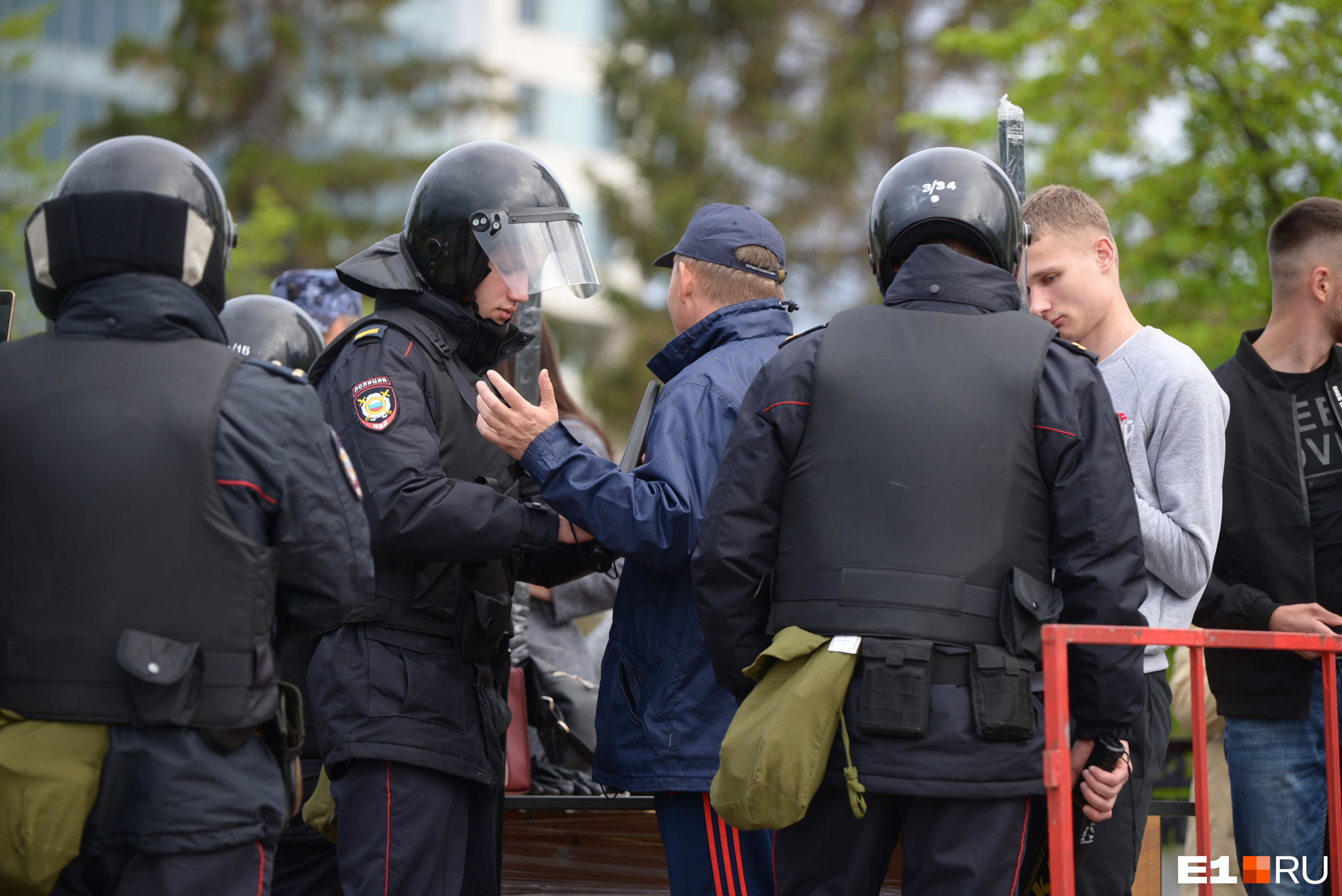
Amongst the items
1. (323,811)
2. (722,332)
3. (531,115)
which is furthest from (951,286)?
(531,115)

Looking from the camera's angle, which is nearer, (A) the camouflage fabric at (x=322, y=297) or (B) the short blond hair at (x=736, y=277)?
(B) the short blond hair at (x=736, y=277)

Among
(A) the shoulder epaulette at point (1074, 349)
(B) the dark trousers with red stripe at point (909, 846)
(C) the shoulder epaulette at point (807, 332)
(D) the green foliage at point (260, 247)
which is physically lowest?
(B) the dark trousers with red stripe at point (909, 846)

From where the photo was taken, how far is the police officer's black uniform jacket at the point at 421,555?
368 centimetres

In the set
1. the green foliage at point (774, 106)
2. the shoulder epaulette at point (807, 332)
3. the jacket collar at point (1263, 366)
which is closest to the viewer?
the shoulder epaulette at point (807, 332)

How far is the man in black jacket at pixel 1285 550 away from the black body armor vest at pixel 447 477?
92.3 inches

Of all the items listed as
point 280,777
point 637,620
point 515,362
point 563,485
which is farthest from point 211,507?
point 515,362

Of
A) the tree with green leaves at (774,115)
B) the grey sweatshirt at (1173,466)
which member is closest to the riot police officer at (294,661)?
the grey sweatshirt at (1173,466)

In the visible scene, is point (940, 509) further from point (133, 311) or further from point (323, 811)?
point (323, 811)

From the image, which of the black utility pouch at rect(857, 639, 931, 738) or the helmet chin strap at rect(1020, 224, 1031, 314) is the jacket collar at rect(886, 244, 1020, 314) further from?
the black utility pouch at rect(857, 639, 931, 738)

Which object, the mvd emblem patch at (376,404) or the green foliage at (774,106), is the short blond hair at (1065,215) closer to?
the mvd emblem patch at (376,404)

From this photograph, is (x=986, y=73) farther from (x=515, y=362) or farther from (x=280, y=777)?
(x=280, y=777)

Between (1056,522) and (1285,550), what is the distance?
166cm

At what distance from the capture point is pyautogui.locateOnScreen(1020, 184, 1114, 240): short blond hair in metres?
4.16

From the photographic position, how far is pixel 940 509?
122 inches
